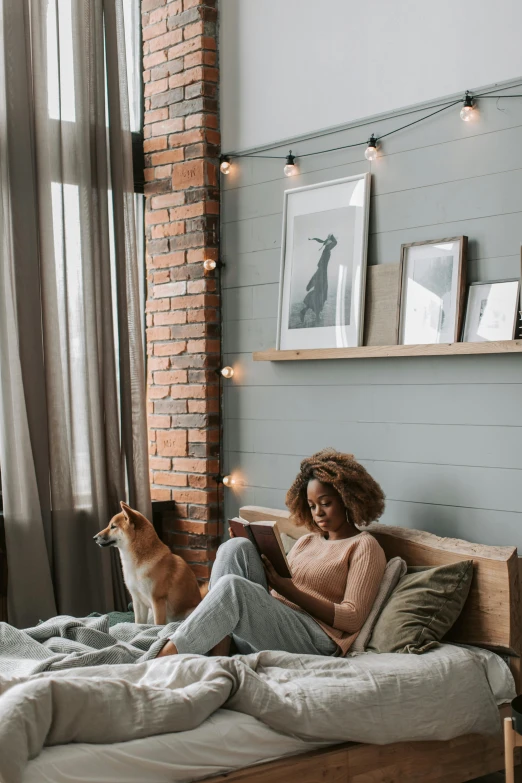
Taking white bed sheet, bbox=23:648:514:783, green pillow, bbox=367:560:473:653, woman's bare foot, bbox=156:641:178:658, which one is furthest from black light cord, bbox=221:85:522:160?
white bed sheet, bbox=23:648:514:783

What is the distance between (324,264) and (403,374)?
57 cm

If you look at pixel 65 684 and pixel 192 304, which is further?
pixel 192 304

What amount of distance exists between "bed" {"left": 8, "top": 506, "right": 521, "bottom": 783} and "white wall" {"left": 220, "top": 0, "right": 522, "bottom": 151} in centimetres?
162

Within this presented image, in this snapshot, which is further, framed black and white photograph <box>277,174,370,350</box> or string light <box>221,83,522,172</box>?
framed black and white photograph <box>277,174,370,350</box>

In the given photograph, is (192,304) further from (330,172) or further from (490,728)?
(490,728)

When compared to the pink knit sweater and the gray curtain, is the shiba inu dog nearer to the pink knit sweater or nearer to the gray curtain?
the pink knit sweater

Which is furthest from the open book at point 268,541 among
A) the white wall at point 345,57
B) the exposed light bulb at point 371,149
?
the white wall at point 345,57

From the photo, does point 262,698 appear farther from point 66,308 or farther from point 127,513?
point 66,308

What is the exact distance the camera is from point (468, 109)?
3.18 m

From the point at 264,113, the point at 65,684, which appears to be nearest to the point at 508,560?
the point at 65,684

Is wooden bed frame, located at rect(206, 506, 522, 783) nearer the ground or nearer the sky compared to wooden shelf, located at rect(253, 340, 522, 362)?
nearer the ground

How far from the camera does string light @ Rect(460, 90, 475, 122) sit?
3.18m

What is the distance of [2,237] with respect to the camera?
371cm

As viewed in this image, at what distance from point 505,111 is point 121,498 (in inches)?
86.4
